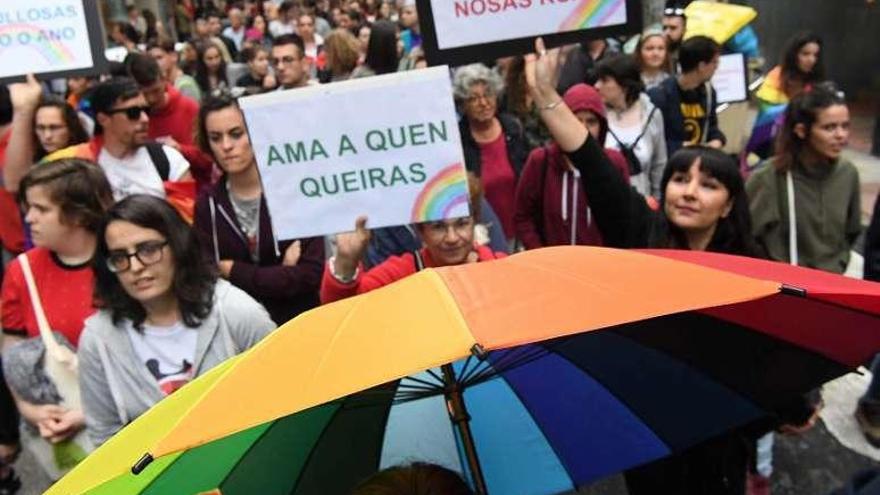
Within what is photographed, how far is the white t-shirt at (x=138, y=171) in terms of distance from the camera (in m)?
4.22

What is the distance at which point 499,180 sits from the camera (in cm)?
469

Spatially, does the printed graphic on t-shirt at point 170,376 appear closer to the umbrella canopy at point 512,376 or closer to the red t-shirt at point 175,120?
the umbrella canopy at point 512,376

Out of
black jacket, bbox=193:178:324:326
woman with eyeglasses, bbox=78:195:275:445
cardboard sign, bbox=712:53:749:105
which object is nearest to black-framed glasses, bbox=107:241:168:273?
woman with eyeglasses, bbox=78:195:275:445

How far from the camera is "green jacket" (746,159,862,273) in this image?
379cm

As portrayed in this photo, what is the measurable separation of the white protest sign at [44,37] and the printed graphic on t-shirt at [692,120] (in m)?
3.94

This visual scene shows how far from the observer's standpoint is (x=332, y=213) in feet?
8.76

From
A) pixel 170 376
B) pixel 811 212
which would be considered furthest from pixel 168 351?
pixel 811 212

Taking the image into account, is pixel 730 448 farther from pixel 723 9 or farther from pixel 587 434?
pixel 723 9

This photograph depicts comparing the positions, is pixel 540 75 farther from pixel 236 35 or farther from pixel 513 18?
pixel 236 35

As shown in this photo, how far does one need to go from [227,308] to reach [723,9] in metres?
6.36

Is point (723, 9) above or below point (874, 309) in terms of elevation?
above

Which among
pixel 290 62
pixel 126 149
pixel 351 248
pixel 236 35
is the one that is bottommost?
pixel 351 248

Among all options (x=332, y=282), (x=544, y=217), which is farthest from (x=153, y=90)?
(x=332, y=282)

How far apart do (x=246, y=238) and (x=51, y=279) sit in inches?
30.4
